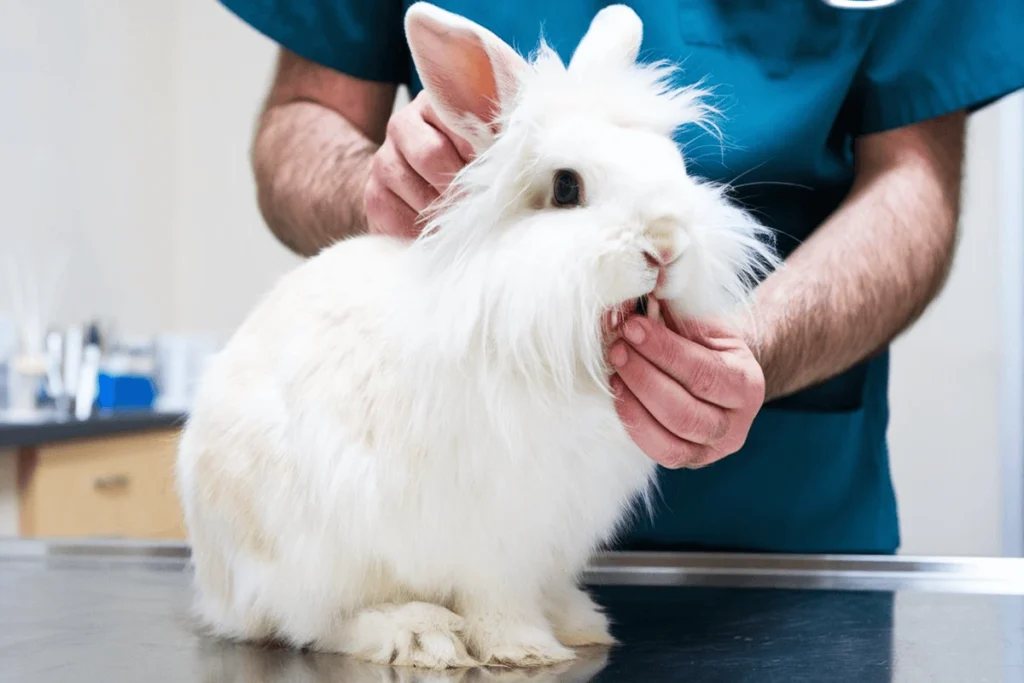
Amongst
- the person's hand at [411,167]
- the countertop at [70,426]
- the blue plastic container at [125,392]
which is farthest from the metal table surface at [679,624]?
the blue plastic container at [125,392]

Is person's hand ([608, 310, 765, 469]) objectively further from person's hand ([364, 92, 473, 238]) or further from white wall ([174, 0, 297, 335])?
white wall ([174, 0, 297, 335])

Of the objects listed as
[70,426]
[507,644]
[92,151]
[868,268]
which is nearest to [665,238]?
[507,644]

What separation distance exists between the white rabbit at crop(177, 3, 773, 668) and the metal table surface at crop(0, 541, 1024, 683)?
5 cm

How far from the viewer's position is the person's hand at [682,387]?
2.36 feet

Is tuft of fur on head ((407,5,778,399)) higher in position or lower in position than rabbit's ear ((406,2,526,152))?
lower

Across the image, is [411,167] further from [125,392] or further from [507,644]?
[125,392]

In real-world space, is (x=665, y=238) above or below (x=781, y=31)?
below

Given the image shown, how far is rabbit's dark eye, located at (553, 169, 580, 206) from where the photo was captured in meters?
0.70

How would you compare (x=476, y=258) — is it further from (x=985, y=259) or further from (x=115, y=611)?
(x=985, y=259)

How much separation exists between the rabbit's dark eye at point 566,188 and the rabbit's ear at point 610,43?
0.32 ft

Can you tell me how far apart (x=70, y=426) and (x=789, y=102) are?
1.88 meters

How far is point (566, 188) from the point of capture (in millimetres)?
707

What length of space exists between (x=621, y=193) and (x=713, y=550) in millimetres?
793

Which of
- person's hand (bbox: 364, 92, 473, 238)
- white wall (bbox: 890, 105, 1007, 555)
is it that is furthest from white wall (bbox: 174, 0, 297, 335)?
person's hand (bbox: 364, 92, 473, 238)
